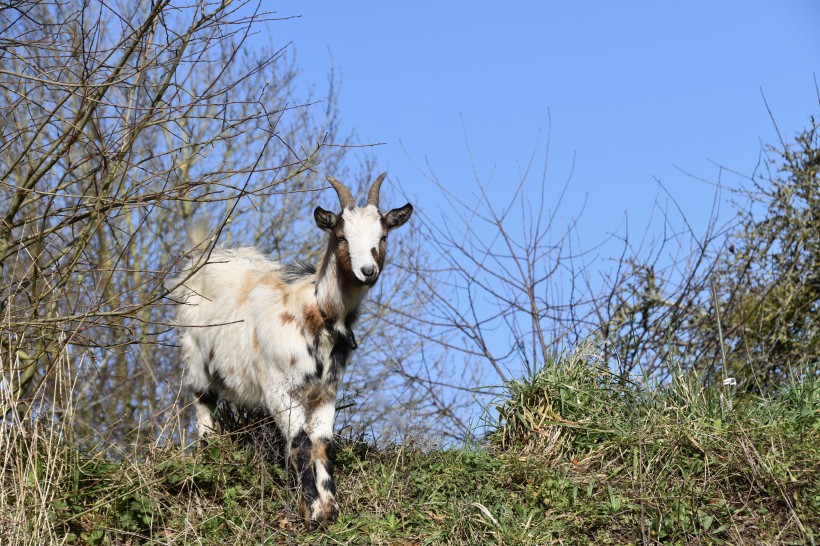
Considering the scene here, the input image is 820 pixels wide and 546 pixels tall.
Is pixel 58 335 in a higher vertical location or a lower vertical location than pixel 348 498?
higher

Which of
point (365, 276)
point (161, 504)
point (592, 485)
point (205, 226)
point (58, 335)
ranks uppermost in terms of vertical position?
point (205, 226)

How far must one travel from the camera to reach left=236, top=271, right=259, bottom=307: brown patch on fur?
721cm

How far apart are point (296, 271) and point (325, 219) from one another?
0.90 meters

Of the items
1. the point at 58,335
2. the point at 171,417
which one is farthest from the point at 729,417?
the point at 58,335

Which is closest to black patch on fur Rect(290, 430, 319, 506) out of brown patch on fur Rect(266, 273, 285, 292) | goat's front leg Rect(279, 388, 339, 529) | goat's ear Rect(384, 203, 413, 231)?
goat's front leg Rect(279, 388, 339, 529)

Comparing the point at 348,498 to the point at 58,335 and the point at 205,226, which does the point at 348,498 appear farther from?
the point at 205,226

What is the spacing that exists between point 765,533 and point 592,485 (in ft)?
3.06

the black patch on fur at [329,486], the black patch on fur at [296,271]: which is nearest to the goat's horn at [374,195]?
the black patch on fur at [296,271]

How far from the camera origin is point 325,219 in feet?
21.3

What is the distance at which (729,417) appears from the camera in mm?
6336

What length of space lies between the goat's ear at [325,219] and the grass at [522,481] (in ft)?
4.84

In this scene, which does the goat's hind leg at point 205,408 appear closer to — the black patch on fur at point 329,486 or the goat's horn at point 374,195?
the black patch on fur at point 329,486

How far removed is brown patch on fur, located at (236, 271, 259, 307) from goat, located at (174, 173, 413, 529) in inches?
0.7

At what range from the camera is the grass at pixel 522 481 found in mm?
5410
